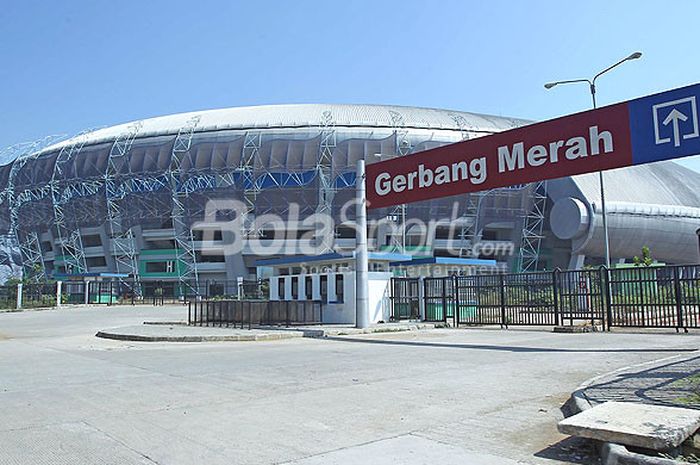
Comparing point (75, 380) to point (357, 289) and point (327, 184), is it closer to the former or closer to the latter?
point (357, 289)

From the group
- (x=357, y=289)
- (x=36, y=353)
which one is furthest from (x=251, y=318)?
(x=36, y=353)

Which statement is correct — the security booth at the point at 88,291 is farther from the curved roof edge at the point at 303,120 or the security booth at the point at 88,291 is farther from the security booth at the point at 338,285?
the security booth at the point at 338,285

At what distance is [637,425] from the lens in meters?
4.93

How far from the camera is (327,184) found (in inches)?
2210

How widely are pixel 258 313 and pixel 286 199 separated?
3624 centimetres

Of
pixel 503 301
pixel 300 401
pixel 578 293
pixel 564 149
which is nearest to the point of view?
pixel 300 401

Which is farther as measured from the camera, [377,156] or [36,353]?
[377,156]

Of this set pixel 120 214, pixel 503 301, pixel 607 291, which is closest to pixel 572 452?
pixel 607 291

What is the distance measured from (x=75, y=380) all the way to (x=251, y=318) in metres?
12.5

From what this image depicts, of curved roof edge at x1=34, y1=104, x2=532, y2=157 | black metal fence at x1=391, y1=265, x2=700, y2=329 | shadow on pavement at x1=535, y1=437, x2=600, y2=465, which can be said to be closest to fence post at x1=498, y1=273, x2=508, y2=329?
black metal fence at x1=391, y1=265, x2=700, y2=329

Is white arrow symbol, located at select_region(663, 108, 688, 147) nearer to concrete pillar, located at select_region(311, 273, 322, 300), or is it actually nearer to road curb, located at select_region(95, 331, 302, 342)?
road curb, located at select_region(95, 331, 302, 342)

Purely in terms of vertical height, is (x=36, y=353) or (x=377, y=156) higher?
(x=377, y=156)

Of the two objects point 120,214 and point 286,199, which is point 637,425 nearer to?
point 286,199

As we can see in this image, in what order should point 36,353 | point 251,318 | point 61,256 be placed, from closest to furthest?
1. point 36,353
2. point 251,318
3. point 61,256
